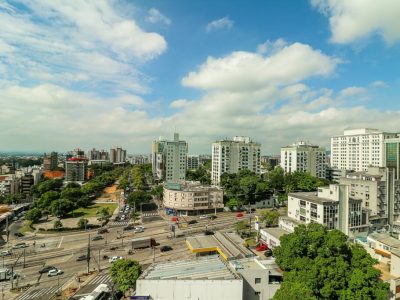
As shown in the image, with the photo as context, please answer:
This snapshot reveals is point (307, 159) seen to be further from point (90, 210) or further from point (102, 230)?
point (102, 230)

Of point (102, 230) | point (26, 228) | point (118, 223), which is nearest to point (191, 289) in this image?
point (102, 230)

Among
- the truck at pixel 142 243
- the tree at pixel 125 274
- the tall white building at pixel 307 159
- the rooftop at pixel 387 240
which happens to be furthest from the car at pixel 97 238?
the tall white building at pixel 307 159

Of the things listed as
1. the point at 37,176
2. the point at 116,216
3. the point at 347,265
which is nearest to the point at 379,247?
the point at 347,265

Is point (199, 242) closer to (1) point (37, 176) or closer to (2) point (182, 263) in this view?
(2) point (182, 263)

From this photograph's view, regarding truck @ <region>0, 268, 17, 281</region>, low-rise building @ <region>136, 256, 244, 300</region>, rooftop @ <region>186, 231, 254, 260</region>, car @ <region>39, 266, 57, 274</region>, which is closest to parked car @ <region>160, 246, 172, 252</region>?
rooftop @ <region>186, 231, 254, 260</region>

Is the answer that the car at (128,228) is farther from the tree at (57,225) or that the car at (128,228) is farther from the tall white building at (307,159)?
the tall white building at (307,159)

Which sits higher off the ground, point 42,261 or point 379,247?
point 379,247

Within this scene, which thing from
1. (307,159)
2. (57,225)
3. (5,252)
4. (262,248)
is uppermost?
(307,159)
